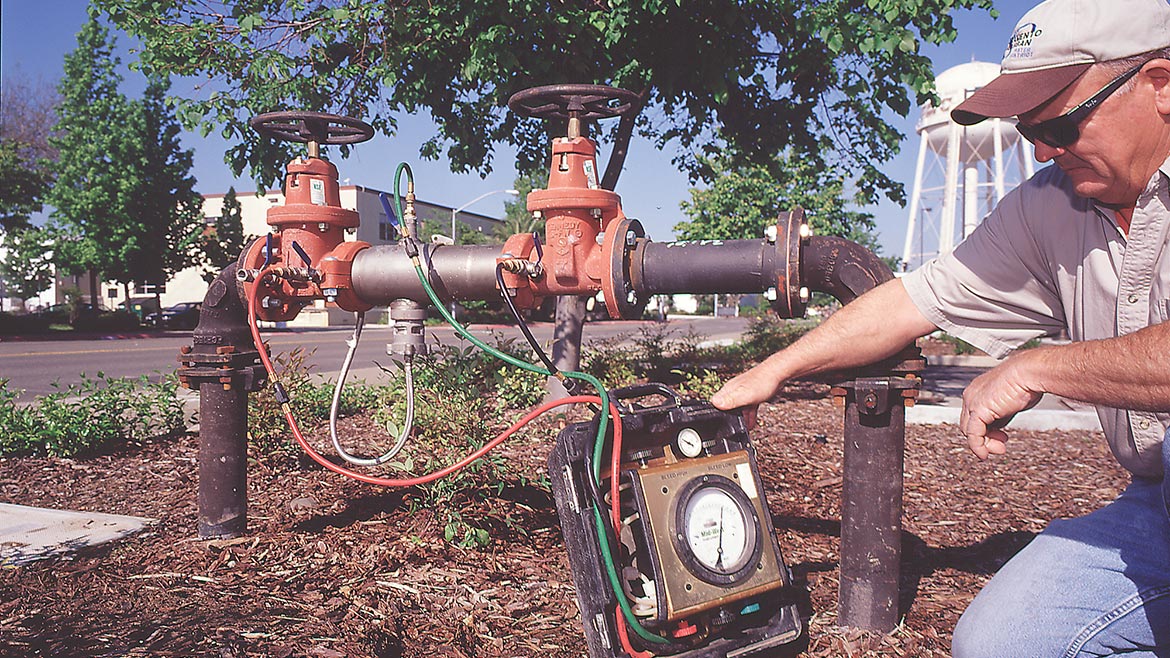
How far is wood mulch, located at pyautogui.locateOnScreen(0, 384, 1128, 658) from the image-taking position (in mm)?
2312

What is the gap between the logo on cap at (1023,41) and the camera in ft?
5.92

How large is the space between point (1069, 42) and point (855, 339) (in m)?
0.89

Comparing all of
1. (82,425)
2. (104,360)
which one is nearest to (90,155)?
(104,360)

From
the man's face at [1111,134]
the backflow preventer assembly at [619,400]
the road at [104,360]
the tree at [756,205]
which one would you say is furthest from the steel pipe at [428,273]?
the tree at [756,205]

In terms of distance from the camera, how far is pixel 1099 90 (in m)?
1.72

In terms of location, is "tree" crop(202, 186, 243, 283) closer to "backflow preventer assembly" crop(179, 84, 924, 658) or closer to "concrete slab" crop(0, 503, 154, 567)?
"concrete slab" crop(0, 503, 154, 567)

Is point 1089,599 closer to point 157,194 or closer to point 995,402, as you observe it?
point 995,402

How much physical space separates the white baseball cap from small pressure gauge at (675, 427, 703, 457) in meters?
1.08

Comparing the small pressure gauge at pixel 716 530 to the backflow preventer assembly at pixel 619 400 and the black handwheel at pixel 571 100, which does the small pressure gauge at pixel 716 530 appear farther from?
the black handwheel at pixel 571 100

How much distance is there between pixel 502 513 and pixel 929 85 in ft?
15.2

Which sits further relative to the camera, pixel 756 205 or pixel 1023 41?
Result: pixel 756 205

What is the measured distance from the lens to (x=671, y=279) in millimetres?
2590

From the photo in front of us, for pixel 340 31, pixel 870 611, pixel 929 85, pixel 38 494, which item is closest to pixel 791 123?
pixel 929 85

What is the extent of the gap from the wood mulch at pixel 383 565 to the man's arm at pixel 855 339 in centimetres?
82
